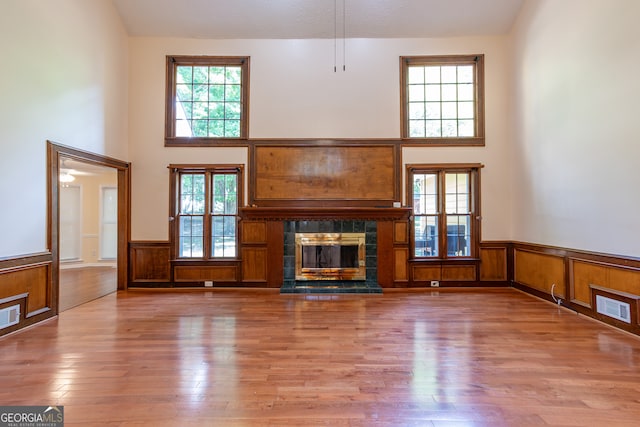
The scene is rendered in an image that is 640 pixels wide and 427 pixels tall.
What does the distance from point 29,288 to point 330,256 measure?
13.1 ft

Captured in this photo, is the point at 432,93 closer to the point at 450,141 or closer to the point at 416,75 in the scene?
the point at 416,75

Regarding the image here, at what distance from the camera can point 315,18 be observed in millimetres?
5047

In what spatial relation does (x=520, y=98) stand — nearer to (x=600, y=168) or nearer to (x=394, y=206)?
(x=600, y=168)

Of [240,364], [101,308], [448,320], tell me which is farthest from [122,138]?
[448,320]

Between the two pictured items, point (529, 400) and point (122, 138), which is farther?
point (122, 138)

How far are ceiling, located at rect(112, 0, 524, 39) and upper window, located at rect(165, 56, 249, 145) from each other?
18.1 inches

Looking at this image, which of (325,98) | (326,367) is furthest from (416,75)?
(326,367)

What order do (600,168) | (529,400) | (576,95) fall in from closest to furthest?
1. (529,400)
2. (600,168)
3. (576,95)

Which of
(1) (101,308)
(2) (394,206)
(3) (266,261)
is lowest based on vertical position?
(1) (101,308)

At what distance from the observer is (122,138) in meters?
5.13

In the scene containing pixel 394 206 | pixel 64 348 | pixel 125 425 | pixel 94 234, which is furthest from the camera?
pixel 94 234

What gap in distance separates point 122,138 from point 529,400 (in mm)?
6173

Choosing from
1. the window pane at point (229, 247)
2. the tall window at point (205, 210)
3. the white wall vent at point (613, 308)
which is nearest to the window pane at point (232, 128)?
the tall window at point (205, 210)

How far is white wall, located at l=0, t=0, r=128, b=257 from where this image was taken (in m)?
3.21
